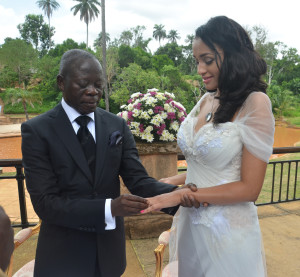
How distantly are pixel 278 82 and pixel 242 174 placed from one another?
171 ft

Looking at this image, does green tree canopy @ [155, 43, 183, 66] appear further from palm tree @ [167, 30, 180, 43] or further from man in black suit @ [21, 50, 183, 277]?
man in black suit @ [21, 50, 183, 277]

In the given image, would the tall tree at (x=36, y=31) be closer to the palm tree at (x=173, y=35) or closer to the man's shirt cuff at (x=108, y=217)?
the palm tree at (x=173, y=35)

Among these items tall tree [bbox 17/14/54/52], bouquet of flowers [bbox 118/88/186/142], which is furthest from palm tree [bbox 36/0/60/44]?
bouquet of flowers [bbox 118/88/186/142]

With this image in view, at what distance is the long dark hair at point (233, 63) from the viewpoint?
5.61 ft

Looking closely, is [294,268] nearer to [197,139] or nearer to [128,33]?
[197,139]

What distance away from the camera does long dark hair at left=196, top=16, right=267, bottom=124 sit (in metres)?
1.71

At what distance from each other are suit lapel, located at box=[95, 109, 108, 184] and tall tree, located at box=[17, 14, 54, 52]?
75470 mm

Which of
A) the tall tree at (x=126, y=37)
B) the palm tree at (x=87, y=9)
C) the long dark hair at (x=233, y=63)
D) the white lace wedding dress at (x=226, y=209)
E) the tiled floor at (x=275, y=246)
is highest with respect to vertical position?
the palm tree at (x=87, y=9)

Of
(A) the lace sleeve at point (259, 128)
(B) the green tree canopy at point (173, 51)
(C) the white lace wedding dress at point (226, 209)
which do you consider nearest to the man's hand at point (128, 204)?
(C) the white lace wedding dress at point (226, 209)

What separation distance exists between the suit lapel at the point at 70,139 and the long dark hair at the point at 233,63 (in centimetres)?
88

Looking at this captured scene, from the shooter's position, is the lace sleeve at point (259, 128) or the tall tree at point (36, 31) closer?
the lace sleeve at point (259, 128)

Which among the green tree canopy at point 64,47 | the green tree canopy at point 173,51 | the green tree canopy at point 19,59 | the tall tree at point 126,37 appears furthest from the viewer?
the tall tree at point 126,37

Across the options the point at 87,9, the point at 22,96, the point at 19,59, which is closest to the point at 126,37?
the point at 87,9

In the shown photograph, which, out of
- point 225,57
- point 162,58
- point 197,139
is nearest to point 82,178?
point 197,139
